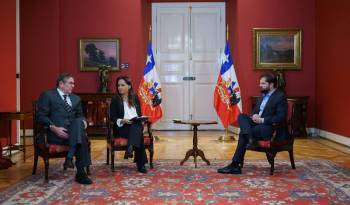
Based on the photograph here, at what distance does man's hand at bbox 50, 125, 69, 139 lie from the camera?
16.0ft

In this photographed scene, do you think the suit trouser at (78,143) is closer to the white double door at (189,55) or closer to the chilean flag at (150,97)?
the chilean flag at (150,97)

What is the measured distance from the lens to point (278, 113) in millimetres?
5371

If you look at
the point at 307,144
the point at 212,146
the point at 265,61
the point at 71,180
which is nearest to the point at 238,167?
the point at 71,180

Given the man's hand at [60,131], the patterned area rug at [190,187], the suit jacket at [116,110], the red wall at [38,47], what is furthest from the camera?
the red wall at [38,47]

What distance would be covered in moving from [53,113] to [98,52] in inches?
187

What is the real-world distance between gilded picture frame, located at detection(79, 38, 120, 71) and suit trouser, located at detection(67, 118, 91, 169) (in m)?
4.84

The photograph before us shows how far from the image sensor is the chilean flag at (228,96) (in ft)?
28.3

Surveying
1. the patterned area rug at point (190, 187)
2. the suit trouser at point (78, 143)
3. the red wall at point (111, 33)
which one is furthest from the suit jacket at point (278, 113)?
the red wall at point (111, 33)

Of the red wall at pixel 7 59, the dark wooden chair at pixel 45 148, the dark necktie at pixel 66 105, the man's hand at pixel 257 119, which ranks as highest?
the red wall at pixel 7 59

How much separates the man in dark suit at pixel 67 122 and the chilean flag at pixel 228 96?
3.96m

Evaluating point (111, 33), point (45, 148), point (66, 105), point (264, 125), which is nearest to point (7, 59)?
point (66, 105)

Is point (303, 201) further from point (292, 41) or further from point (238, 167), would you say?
point (292, 41)

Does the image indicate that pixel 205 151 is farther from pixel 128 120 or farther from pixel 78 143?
pixel 78 143

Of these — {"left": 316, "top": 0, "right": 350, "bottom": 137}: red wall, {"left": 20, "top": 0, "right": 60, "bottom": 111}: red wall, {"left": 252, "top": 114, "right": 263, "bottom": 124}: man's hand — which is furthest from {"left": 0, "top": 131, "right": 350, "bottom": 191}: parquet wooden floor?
{"left": 20, "top": 0, "right": 60, "bottom": 111}: red wall
